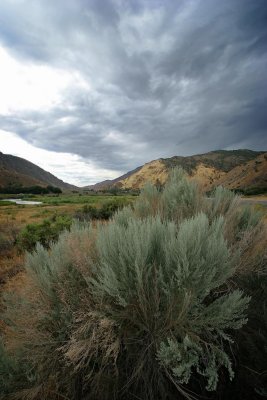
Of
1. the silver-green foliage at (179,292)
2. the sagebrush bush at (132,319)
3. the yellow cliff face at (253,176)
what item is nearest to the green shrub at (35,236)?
the sagebrush bush at (132,319)

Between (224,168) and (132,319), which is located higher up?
(224,168)

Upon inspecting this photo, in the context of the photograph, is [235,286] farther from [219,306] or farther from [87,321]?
[87,321]

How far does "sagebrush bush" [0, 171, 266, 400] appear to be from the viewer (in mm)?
2273

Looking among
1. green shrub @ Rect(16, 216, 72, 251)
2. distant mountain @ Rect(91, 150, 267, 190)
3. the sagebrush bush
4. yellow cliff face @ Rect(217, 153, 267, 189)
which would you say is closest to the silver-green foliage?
the sagebrush bush

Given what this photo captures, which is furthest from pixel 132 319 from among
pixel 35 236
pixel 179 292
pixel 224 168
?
pixel 224 168

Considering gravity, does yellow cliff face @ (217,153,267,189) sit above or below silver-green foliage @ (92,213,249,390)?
above

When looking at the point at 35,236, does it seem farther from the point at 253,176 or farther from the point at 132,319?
the point at 253,176

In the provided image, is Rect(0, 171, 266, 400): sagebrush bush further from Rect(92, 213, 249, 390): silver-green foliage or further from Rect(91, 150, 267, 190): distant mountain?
Rect(91, 150, 267, 190): distant mountain

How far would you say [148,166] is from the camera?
138125 mm

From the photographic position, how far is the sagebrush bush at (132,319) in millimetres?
2273

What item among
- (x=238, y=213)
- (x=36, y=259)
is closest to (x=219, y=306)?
(x=36, y=259)

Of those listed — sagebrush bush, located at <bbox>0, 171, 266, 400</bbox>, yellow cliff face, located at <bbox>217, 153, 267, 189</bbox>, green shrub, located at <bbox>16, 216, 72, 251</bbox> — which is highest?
yellow cliff face, located at <bbox>217, 153, 267, 189</bbox>

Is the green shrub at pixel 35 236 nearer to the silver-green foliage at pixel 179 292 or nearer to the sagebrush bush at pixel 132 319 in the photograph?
the sagebrush bush at pixel 132 319

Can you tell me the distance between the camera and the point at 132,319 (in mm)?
2438
